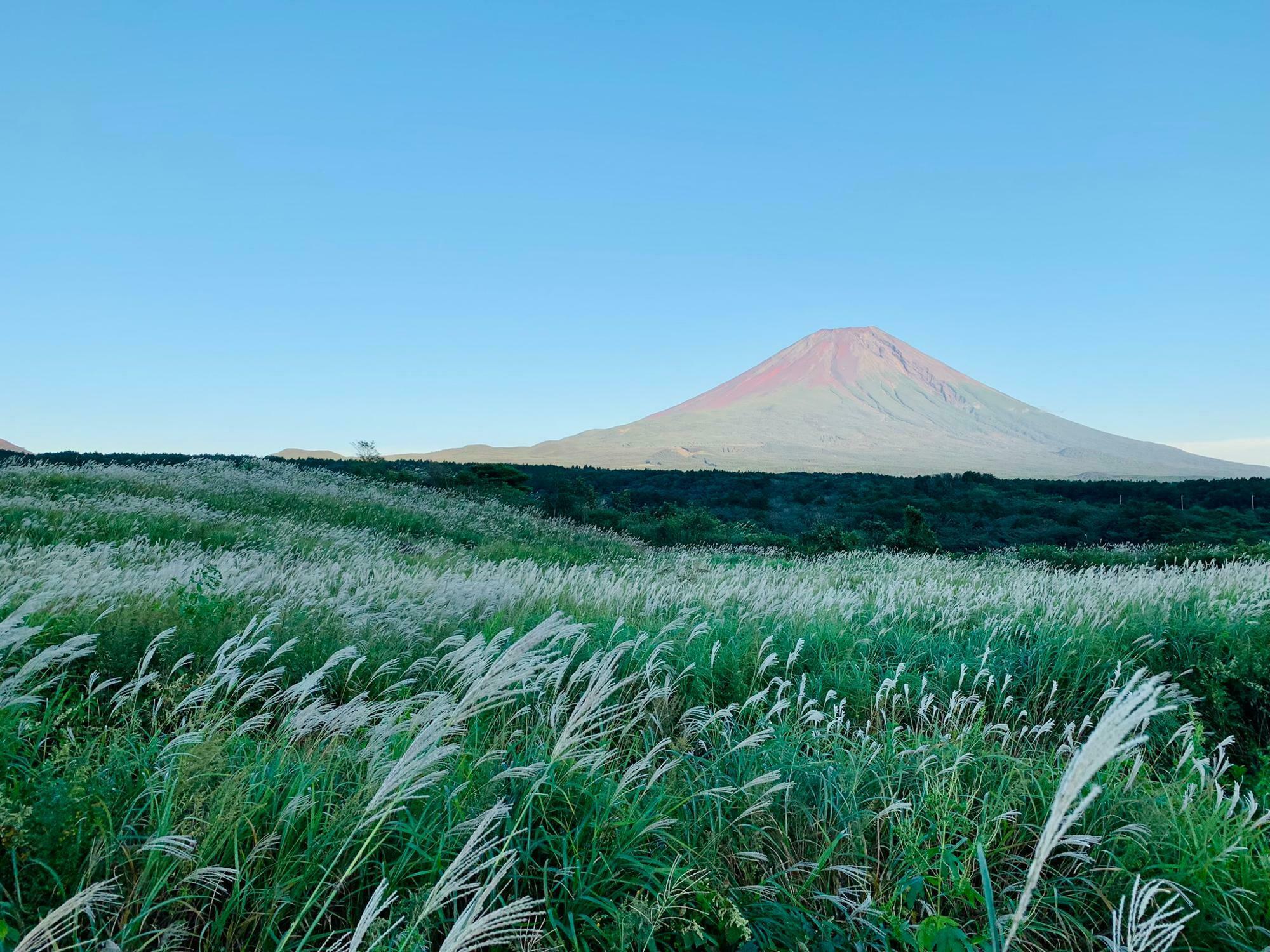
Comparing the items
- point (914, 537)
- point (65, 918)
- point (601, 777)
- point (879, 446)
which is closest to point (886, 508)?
point (914, 537)

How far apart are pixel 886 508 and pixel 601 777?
2723cm

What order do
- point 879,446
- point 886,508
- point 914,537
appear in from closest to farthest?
1. point 914,537
2. point 886,508
3. point 879,446

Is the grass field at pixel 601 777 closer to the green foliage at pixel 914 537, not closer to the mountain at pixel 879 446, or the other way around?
the green foliage at pixel 914 537

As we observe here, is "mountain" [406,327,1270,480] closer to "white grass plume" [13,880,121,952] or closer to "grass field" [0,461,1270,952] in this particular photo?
"grass field" [0,461,1270,952]

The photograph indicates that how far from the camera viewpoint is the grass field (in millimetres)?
1886

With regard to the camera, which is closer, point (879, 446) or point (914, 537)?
point (914, 537)

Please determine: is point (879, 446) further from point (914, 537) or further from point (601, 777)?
point (601, 777)

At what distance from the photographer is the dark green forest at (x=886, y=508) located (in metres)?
20.7

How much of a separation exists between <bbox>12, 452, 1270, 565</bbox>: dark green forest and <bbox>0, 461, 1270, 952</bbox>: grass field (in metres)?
A: 13.6

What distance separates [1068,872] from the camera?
2.56m

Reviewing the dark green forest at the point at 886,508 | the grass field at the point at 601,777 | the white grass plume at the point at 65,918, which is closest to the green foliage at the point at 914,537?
the dark green forest at the point at 886,508

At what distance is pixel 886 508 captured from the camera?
90.4 feet


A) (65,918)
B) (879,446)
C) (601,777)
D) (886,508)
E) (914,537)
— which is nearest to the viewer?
(65,918)

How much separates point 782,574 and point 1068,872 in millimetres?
7351
